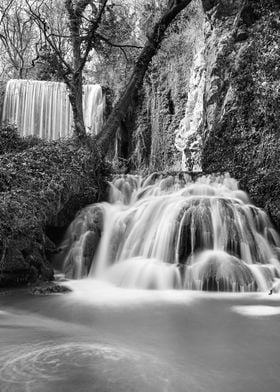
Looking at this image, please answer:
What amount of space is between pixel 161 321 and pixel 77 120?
25.7ft

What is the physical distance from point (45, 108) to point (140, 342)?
17.9m

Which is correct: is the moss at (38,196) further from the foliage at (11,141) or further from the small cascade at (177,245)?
the foliage at (11,141)

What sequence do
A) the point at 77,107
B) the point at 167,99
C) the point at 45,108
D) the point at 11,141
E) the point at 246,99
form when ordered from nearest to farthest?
the point at 11,141
the point at 246,99
the point at 77,107
the point at 167,99
the point at 45,108

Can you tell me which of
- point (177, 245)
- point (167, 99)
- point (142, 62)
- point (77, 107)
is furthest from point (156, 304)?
point (167, 99)

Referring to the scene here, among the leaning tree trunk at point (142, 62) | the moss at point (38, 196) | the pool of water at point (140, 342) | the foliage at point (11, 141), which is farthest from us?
the leaning tree trunk at point (142, 62)

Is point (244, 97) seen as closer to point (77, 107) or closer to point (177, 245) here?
point (77, 107)

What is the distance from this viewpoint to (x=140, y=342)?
4004mm

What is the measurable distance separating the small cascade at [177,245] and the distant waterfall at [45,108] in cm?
1100

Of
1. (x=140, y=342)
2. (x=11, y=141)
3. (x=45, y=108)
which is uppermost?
(x=45, y=108)

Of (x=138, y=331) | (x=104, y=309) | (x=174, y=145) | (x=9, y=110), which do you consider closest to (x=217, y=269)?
(x=104, y=309)

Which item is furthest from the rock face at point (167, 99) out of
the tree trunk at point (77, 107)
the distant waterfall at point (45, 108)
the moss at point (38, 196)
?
the moss at point (38, 196)

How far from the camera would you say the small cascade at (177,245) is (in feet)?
22.7

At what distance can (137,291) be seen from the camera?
6.83m

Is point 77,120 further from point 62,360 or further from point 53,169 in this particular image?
point 62,360
